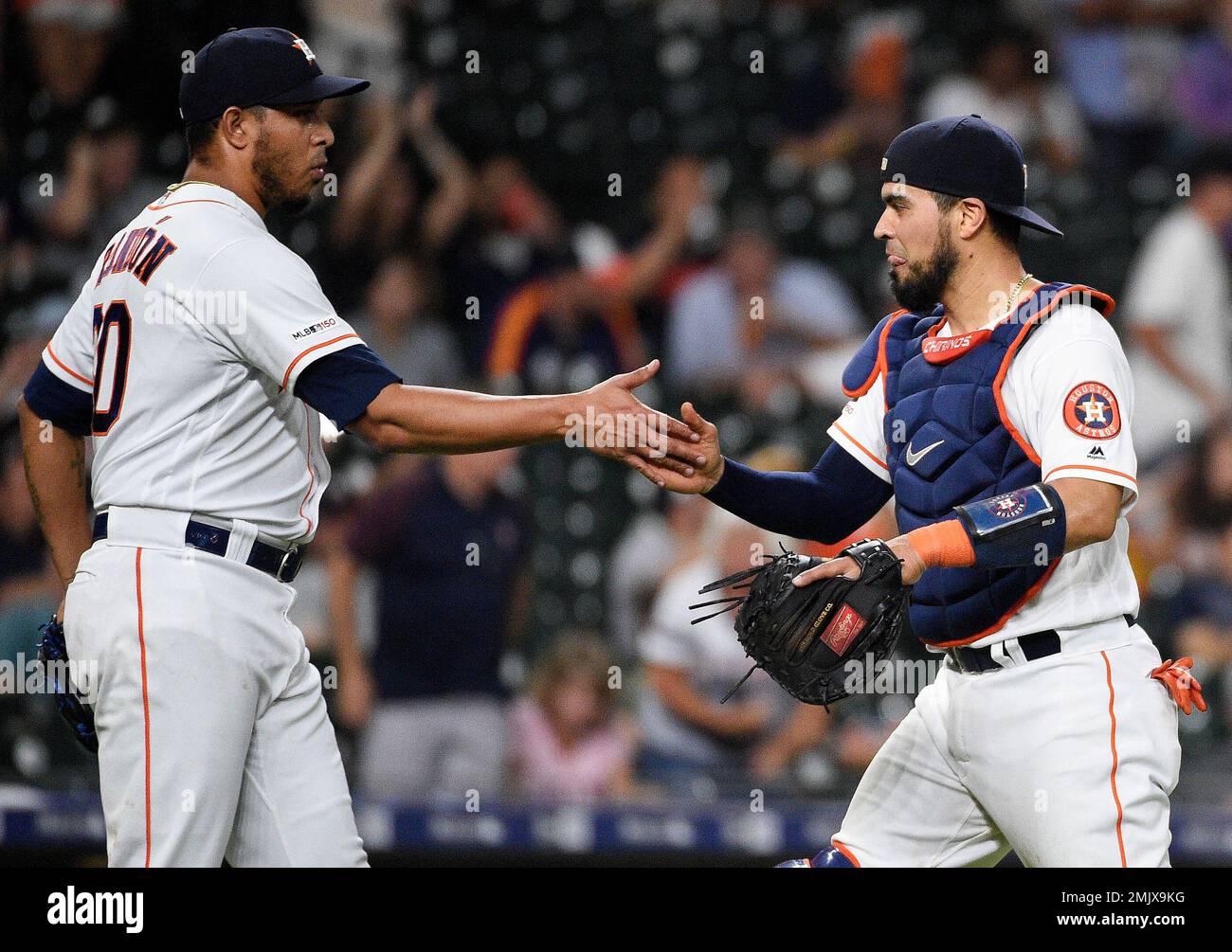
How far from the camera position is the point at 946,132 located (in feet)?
10.7

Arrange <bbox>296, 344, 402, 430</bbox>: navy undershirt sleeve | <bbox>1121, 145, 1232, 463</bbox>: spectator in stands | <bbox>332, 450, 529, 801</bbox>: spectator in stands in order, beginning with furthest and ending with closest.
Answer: <bbox>1121, 145, 1232, 463</bbox>: spectator in stands < <bbox>332, 450, 529, 801</bbox>: spectator in stands < <bbox>296, 344, 402, 430</bbox>: navy undershirt sleeve

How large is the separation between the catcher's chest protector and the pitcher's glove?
1823 millimetres

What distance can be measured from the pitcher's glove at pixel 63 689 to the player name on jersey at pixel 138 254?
783 millimetres

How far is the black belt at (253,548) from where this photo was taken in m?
2.95

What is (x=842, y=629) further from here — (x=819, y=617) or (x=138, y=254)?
(x=138, y=254)

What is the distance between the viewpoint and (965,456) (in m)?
3.09

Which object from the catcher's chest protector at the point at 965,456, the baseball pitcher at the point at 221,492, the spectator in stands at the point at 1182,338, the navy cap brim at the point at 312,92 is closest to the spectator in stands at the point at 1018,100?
the spectator in stands at the point at 1182,338

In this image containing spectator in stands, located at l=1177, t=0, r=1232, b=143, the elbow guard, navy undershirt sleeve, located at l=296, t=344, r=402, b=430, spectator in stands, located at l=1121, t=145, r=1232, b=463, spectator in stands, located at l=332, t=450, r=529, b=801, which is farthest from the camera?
spectator in stands, located at l=1177, t=0, r=1232, b=143

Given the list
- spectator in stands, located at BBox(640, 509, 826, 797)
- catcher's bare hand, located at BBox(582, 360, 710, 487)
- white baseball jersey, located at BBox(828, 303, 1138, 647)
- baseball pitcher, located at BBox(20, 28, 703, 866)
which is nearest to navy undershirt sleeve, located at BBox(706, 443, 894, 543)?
catcher's bare hand, located at BBox(582, 360, 710, 487)

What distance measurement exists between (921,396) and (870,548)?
1.50ft

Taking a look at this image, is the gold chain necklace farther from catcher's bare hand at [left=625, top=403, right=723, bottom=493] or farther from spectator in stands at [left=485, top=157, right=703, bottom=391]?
spectator in stands at [left=485, top=157, right=703, bottom=391]

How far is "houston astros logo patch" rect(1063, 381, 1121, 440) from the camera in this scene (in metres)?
2.88

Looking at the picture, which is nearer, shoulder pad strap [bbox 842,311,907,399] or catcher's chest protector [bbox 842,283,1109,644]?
catcher's chest protector [bbox 842,283,1109,644]
